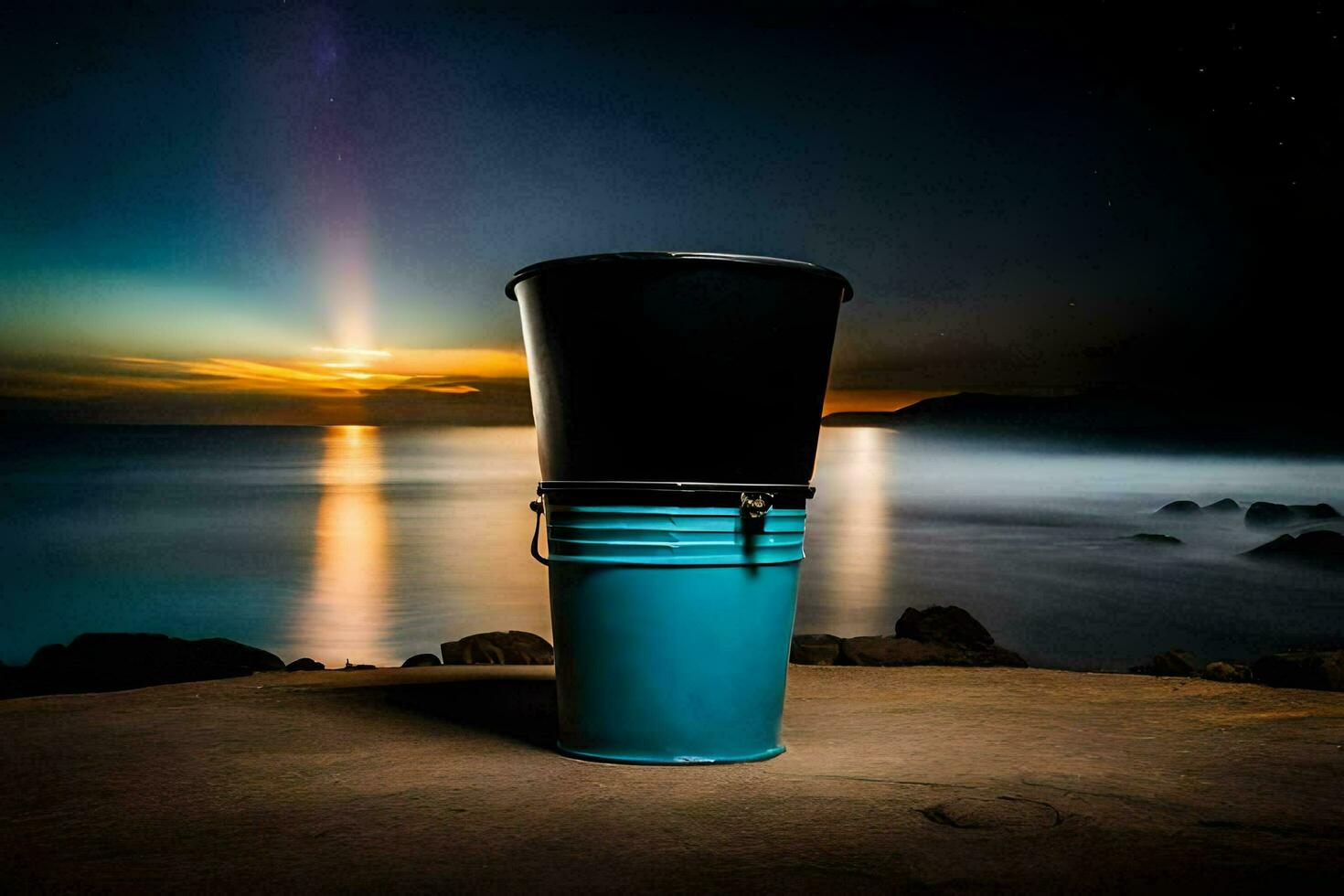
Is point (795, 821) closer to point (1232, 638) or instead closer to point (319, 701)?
point (319, 701)

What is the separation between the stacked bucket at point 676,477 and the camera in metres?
4.47

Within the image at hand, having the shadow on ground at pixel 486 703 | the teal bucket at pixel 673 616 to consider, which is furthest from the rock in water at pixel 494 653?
the teal bucket at pixel 673 616

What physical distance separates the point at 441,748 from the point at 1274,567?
13655mm

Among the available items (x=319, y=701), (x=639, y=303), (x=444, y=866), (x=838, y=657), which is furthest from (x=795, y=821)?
(x=838, y=657)

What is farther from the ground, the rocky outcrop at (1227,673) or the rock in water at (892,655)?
the rock in water at (892,655)

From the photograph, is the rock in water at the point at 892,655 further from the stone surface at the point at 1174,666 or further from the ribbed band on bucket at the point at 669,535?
the ribbed band on bucket at the point at 669,535

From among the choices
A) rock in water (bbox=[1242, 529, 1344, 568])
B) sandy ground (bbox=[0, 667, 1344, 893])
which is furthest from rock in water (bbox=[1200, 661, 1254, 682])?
rock in water (bbox=[1242, 529, 1344, 568])

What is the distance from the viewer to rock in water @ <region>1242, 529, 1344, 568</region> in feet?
50.4

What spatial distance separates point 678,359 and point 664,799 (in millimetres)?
1487

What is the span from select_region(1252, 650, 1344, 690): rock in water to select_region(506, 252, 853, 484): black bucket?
3960mm

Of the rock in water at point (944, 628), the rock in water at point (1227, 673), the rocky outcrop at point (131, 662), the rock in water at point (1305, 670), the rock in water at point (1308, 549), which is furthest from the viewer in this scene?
the rock in water at point (1308, 549)

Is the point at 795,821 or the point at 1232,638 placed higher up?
the point at 795,821

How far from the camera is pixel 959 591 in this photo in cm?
1523

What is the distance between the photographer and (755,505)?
15.0 feet
